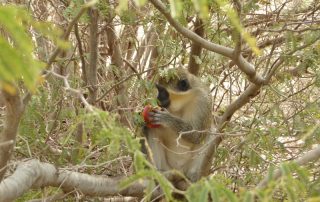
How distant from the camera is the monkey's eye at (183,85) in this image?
450cm

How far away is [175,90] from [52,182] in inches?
76.7

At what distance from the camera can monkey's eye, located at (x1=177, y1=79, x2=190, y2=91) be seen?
4.50m

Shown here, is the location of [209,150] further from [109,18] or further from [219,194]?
[219,194]

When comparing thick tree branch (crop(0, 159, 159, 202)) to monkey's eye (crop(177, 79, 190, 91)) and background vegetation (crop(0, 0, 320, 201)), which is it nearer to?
background vegetation (crop(0, 0, 320, 201))

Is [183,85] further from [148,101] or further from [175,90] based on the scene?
[148,101]

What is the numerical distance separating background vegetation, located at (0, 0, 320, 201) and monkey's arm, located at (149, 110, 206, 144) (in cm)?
18

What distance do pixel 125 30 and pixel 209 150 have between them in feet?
6.55

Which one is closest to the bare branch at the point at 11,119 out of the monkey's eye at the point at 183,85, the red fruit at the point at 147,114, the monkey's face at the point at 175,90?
the red fruit at the point at 147,114

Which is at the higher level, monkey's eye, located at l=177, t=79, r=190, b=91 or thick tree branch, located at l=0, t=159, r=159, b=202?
monkey's eye, located at l=177, t=79, r=190, b=91

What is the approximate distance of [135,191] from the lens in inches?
141

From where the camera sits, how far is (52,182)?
2.78 meters

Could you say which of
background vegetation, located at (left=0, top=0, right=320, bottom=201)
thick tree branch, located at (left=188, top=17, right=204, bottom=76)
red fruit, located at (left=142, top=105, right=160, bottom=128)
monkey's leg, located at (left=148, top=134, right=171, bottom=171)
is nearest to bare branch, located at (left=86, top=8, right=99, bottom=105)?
background vegetation, located at (left=0, top=0, right=320, bottom=201)

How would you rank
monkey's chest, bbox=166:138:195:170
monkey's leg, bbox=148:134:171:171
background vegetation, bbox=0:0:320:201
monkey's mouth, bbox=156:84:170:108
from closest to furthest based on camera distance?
background vegetation, bbox=0:0:320:201, monkey's mouth, bbox=156:84:170:108, monkey's leg, bbox=148:134:171:171, monkey's chest, bbox=166:138:195:170

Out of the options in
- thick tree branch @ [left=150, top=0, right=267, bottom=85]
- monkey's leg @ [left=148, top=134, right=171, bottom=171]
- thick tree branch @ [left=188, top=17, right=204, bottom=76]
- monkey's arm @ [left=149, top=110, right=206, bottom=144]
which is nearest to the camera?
thick tree branch @ [left=150, top=0, right=267, bottom=85]
